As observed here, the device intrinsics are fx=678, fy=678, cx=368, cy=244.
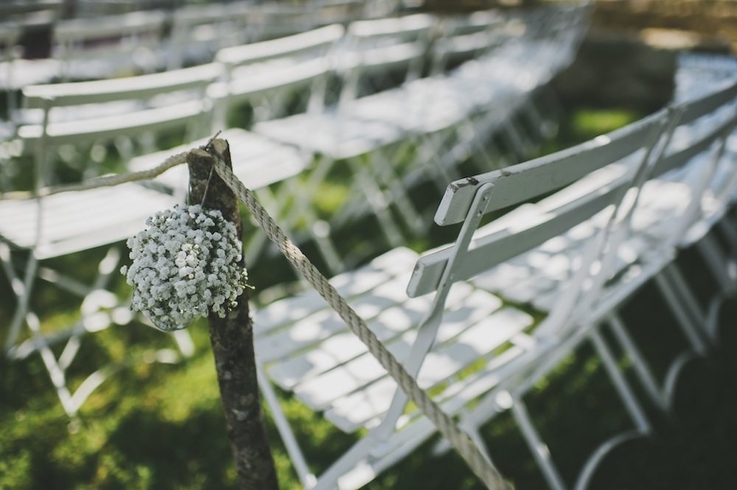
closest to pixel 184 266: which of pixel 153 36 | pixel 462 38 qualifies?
pixel 462 38

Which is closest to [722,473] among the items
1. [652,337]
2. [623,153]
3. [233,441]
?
[652,337]

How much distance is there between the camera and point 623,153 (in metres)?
1.73

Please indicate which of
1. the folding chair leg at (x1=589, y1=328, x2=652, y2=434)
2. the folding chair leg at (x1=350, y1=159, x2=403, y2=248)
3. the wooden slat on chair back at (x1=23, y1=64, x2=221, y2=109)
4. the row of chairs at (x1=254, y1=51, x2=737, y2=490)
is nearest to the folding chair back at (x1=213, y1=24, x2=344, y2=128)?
the wooden slat on chair back at (x1=23, y1=64, x2=221, y2=109)

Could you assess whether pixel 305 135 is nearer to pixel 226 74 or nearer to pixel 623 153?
pixel 226 74

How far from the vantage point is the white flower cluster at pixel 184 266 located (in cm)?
138

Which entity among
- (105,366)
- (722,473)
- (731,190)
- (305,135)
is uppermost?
(305,135)

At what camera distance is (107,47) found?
584cm

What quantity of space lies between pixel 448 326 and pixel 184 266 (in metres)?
0.97

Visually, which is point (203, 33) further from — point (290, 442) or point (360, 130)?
point (290, 442)

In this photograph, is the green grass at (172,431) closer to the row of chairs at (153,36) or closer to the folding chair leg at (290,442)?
the folding chair leg at (290,442)

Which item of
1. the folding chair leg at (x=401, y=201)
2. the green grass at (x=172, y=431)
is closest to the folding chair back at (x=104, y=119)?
the green grass at (x=172, y=431)

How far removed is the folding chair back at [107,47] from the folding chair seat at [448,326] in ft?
7.44

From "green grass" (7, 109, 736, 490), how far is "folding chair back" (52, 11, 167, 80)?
1691 mm

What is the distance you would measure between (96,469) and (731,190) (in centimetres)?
271
